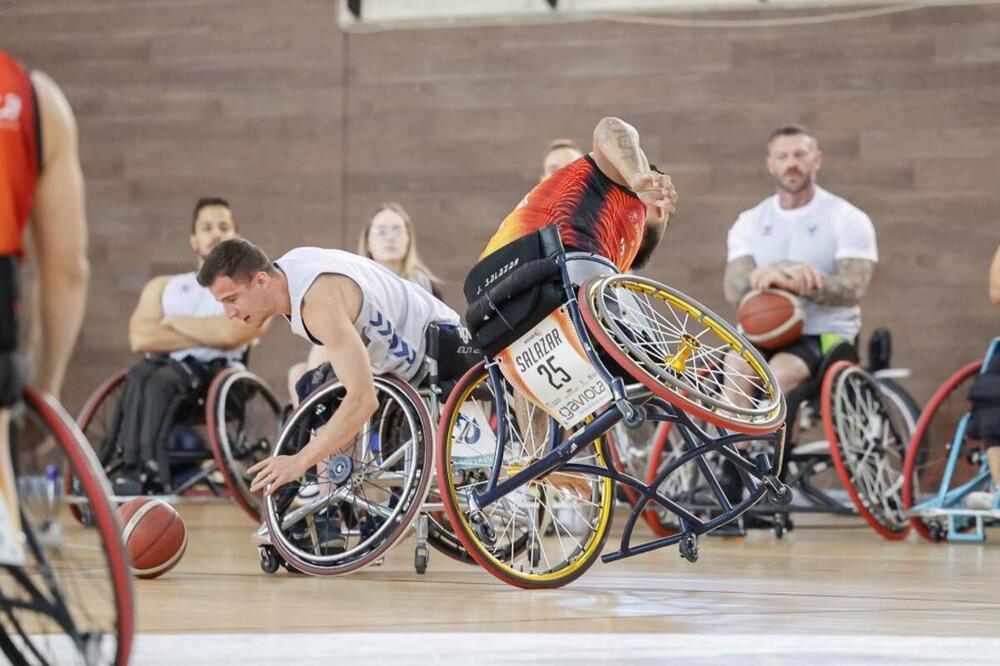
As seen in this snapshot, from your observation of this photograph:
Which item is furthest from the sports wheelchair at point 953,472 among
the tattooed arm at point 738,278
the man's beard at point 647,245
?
the man's beard at point 647,245

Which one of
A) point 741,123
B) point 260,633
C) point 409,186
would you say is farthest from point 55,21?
point 260,633

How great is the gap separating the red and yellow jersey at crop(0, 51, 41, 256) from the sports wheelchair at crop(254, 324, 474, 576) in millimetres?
1862

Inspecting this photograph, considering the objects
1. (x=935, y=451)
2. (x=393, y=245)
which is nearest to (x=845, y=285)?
(x=935, y=451)

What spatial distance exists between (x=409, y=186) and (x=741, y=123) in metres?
1.67

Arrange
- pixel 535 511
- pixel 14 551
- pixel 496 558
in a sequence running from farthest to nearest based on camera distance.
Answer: pixel 535 511 → pixel 496 558 → pixel 14 551

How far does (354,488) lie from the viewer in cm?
416

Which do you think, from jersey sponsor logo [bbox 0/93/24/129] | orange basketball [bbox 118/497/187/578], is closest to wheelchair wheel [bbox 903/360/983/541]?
orange basketball [bbox 118/497/187/578]

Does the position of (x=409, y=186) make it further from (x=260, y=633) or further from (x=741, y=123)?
(x=260, y=633)

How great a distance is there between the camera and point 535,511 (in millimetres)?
4156

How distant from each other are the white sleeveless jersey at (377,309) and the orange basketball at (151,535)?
0.57m

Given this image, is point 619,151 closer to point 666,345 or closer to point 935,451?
point 666,345

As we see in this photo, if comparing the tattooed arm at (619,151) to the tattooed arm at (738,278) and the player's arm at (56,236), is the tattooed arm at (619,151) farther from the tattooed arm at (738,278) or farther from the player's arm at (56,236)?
the tattooed arm at (738,278)

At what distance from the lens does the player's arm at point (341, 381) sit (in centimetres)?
399

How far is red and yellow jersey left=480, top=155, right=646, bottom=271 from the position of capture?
3.88m
